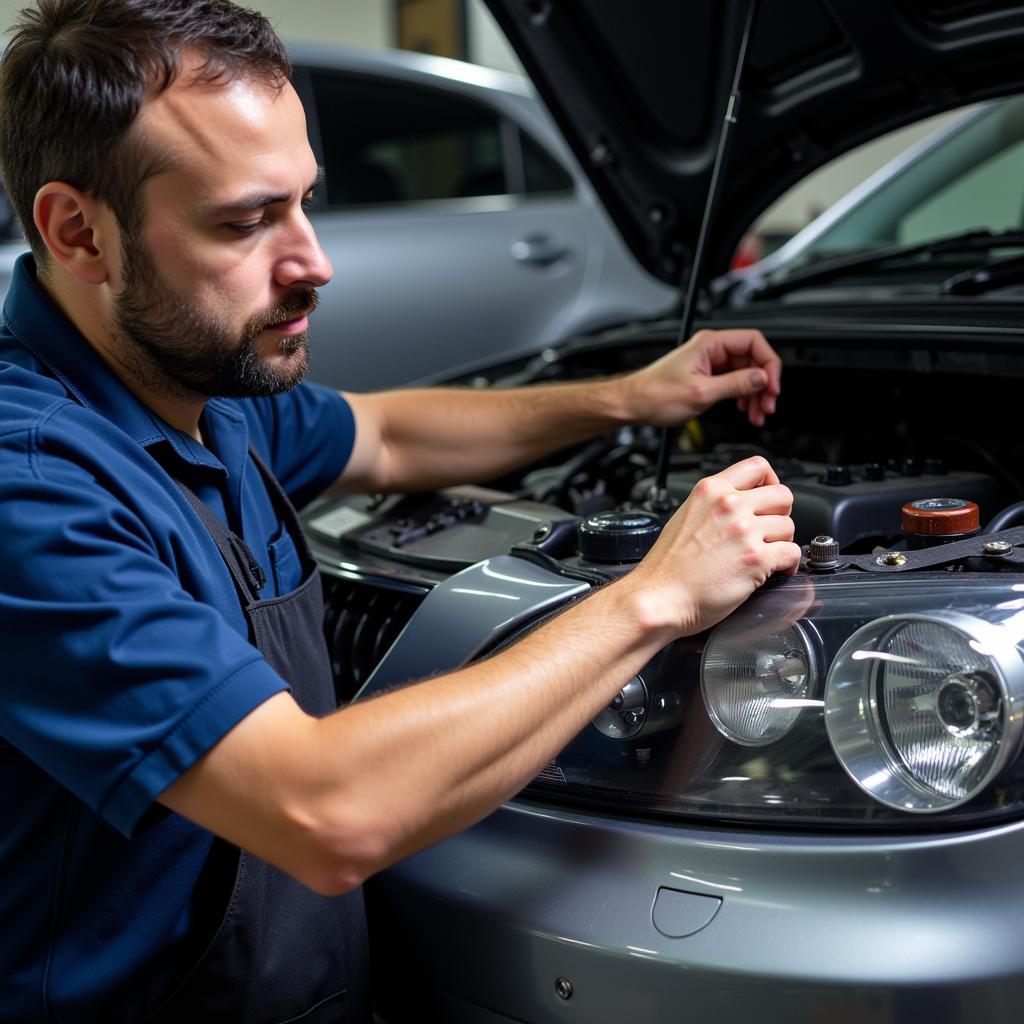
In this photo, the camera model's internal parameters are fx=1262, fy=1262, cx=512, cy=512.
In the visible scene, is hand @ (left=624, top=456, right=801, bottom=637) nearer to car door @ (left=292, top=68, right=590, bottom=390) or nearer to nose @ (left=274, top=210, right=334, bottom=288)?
nose @ (left=274, top=210, right=334, bottom=288)

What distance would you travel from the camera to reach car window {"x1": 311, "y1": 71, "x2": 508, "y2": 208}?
3762mm

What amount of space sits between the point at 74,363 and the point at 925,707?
800 millimetres

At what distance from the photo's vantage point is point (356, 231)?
3.70m

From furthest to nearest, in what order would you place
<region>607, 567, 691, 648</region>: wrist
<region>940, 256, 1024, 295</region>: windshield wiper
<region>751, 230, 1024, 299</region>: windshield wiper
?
<region>751, 230, 1024, 299</region>: windshield wiper
<region>940, 256, 1024, 295</region>: windshield wiper
<region>607, 567, 691, 648</region>: wrist

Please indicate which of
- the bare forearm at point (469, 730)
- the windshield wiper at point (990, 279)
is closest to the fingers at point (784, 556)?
the bare forearm at point (469, 730)

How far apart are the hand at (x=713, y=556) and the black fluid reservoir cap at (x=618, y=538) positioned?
0.15m

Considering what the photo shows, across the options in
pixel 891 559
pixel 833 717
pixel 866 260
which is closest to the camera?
pixel 833 717

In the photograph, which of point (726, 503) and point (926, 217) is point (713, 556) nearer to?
point (726, 503)

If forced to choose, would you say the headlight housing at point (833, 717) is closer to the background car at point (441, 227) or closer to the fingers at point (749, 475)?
the fingers at point (749, 475)

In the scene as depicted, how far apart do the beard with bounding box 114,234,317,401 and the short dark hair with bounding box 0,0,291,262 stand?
0.06 m

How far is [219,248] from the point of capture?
1131mm

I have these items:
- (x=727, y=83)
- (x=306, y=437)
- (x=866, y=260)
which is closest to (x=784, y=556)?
(x=306, y=437)

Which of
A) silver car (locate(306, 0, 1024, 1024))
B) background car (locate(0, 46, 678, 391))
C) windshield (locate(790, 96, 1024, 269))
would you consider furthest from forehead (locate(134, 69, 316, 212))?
background car (locate(0, 46, 678, 391))

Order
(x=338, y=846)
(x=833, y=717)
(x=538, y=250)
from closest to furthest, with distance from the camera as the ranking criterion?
1. (x=338, y=846)
2. (x=833, y=717)
3. (x=538, y=250)
